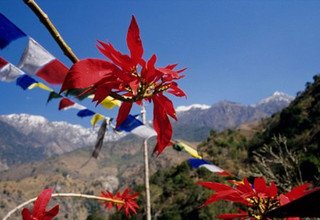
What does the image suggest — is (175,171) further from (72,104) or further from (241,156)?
(72,104)

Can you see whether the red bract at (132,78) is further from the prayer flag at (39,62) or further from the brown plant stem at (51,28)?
the prayer flag at (39,62)

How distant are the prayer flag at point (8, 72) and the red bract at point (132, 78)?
385cm

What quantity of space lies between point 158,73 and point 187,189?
3792 centimetres

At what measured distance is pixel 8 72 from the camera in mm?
4441

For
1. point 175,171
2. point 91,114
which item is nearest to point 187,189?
point 175,171

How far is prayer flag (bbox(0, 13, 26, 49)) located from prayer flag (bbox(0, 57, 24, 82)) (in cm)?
168

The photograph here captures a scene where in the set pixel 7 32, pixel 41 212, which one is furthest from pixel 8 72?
pixel 41 212

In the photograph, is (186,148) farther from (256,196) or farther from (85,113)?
(256,196)

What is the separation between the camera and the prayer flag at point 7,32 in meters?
2.34

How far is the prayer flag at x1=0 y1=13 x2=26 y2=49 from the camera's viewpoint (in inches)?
92.0

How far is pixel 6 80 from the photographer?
4.51 m

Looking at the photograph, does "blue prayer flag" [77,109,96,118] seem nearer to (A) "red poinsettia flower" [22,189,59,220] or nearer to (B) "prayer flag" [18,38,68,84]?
(B) "prayer flag" [18,38,68,84]

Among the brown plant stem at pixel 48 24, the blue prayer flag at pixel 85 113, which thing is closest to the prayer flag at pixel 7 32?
the brown plant stem at pixel 48 24

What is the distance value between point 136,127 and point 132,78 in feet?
13.4
